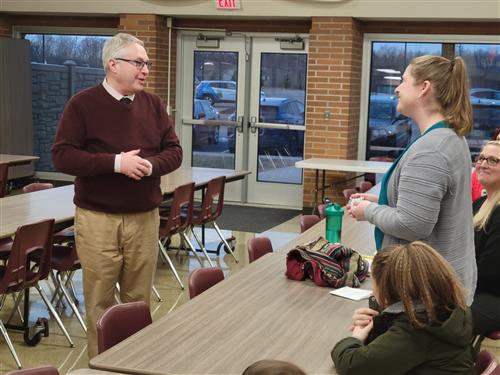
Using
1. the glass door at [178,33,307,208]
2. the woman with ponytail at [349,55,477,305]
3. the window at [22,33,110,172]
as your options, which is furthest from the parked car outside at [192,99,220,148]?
the woman with ponytail at [349,55,477,305]

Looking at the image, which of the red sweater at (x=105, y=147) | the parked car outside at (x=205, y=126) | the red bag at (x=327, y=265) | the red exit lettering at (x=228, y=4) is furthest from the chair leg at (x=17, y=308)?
the parked car outside at (x=205, y=126)

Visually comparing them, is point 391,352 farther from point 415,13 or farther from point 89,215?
point 415,13

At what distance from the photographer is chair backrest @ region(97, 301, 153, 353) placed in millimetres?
2910

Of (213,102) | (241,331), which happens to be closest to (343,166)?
(213,102)

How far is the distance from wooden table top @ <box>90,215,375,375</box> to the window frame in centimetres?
690

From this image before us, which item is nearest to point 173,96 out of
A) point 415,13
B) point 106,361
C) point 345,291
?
point 415,13

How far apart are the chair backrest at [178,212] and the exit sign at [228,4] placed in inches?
159

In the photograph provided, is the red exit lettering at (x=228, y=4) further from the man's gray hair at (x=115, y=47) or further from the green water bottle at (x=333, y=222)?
the man's gray hair at (x=115, y=47)

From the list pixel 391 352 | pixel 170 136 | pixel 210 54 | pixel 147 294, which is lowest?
pixel 147 294

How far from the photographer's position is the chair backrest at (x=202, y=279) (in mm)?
3576

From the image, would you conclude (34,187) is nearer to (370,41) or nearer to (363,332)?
(363,332)

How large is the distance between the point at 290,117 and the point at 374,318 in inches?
329

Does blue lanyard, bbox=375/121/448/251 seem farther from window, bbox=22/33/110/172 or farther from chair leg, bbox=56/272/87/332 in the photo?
window, bbox=22/33/110/172

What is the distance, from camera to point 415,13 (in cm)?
932
